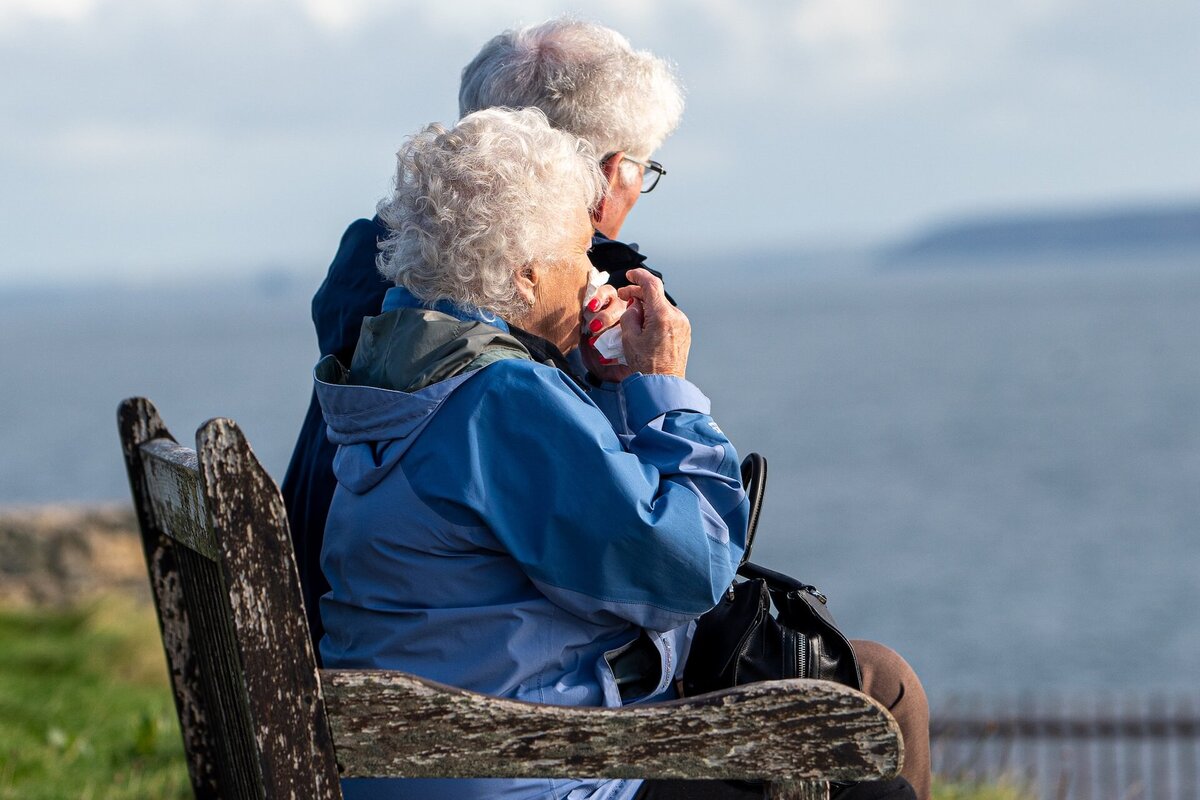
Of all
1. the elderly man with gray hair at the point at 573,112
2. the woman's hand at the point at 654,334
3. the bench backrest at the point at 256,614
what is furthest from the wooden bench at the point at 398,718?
the elderly man with gray hair at the point at 573,112

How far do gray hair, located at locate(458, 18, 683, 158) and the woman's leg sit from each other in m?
1.26

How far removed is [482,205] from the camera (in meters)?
2.27

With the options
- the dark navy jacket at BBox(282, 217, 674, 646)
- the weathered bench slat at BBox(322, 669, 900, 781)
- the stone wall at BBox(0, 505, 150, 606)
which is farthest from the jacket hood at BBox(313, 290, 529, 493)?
the stone wall at BBox(0, 505, 150, 606)

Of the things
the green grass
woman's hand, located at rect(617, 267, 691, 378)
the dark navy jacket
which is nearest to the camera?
woman's hand, located at rect(617, 267, 691, 378)

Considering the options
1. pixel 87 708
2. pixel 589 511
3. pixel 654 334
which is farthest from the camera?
pixel 87 708

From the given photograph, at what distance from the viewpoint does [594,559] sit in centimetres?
199

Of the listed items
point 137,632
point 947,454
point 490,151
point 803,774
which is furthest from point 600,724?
point 947,454

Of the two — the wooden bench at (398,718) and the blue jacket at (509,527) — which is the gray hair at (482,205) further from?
the wooden bench at (398,718)

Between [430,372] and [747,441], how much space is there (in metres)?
40.2

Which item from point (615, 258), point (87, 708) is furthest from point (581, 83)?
point (87, 708)

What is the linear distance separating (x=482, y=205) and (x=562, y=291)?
0.71ft

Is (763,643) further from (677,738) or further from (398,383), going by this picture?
(398,383)

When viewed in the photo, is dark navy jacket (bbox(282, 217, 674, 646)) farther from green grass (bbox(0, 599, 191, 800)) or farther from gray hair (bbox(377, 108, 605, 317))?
green grass (bbox(0, 599, 191, 800))

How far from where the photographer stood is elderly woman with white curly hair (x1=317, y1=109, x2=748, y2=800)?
6.56ft
